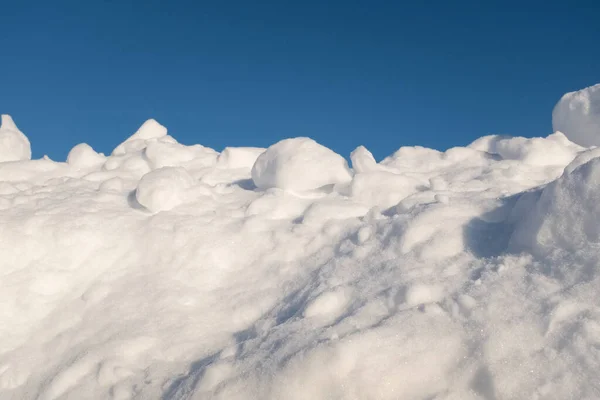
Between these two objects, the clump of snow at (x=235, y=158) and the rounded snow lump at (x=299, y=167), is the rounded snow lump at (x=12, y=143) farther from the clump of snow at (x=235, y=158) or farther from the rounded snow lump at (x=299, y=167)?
the rounded snow lump at (x=299, y=167)

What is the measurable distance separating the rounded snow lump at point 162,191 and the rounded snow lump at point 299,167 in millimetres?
822

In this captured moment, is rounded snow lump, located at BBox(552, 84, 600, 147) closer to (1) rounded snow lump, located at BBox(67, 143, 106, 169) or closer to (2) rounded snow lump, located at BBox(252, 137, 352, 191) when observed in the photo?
(2) rounded snow lump, located at BBox(252, 137, 352, 191)

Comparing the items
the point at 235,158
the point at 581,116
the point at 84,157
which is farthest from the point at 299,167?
the point at 581,116

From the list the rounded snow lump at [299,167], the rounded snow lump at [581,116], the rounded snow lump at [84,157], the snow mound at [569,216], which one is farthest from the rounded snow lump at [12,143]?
the rounded snow lump at [581,116]

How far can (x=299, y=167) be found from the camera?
4367mm

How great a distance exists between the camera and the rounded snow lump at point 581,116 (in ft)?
16.7

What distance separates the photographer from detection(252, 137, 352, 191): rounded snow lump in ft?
14.3

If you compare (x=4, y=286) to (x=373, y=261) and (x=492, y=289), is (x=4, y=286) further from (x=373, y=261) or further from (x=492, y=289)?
(x=492, y=289)

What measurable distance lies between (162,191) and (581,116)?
4.73m

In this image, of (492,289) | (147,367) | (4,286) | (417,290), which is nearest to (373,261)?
(417,290)

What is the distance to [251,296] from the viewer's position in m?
3.09

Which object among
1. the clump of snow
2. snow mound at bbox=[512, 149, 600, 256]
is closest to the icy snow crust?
snow mound at bbox=[512, 149, 600, 256]

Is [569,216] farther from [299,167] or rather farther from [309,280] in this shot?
[299,167]

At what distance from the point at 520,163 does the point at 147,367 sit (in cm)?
377
